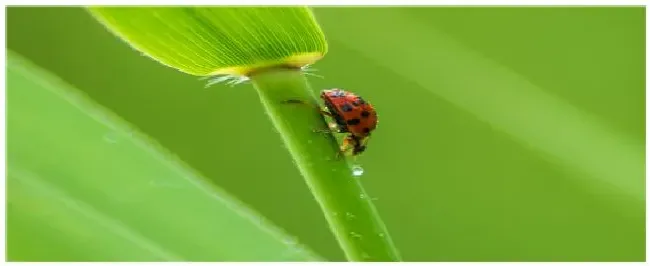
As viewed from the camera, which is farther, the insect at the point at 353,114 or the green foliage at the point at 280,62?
the insect at the point at 353,114

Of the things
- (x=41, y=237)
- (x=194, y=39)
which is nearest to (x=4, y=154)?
(x=41, y=237)

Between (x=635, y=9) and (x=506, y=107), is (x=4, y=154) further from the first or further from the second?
(x=635, y=9)

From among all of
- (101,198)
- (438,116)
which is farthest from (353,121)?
(438,116)

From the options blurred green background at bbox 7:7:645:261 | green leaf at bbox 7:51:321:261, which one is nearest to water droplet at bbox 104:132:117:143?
green leaf at bbox 7:51:321:261

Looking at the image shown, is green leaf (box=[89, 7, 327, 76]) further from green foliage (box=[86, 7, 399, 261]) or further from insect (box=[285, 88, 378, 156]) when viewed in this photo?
insect (box=[285, 88, 378, 156])

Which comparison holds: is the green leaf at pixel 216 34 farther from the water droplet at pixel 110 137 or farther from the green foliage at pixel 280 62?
the water droplet at pixel 110 137

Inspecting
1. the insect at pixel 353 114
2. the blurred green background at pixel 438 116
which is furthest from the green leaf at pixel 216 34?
the blurred green background at pixel 438 116
